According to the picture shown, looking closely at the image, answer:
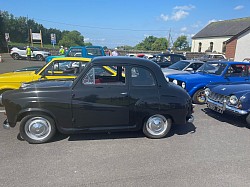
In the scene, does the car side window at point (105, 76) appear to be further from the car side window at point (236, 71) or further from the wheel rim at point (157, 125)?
the car side window at point (236, 71)

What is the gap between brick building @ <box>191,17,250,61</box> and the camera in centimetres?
2934

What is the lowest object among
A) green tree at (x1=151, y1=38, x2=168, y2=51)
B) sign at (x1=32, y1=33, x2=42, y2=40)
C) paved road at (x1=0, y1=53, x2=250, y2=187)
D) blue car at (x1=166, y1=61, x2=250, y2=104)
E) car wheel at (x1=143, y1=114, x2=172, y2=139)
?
paved road at (x1=0, y1=53, x2=250, y2=187)

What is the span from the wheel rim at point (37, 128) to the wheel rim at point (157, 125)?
6.69 feet

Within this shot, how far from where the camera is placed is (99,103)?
388cm

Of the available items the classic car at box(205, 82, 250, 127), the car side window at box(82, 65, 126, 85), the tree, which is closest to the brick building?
the classic car at box(205, 82, 250, 127)

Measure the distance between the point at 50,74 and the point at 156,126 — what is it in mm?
3449

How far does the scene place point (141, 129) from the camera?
442cm

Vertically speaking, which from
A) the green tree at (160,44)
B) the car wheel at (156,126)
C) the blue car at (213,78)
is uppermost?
the green tree at (160,44)

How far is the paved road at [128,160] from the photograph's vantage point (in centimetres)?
288

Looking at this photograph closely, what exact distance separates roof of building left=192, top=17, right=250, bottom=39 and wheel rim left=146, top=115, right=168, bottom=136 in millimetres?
44887

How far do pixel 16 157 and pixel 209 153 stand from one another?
3.44 metres

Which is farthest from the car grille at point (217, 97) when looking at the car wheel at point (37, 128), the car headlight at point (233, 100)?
the car wheel at point (37, 128)

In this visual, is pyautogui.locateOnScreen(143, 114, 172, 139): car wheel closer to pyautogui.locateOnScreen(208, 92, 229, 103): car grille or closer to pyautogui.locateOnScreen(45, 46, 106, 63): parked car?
pyautogui.locateOnScreen(208, 92, 229, 103): car grille

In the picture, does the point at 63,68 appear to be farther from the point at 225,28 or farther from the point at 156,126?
the point at 225,28
